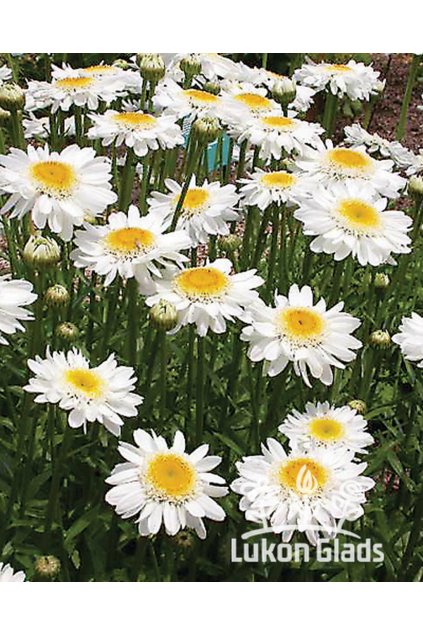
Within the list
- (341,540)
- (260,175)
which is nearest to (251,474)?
(341,540)

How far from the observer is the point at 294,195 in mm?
1950

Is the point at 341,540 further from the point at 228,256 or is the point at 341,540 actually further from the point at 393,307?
the point at 393,307

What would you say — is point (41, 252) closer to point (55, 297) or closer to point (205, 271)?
point (55, 297)

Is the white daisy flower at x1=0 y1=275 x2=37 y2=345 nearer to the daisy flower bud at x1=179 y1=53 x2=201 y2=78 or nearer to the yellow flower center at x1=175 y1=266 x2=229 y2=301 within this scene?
the yellow flower center at x1=175 y1=266 x2=229 y2=301

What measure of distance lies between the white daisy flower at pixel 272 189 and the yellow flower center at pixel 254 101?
237 mm

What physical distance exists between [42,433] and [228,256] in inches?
22.2

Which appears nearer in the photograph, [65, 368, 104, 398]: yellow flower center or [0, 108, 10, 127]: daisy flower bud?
[65, 368, 104, 398]: yellow flower center

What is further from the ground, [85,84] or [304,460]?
[85,84]

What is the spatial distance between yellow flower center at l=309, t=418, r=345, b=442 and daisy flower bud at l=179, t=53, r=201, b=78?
950 mm

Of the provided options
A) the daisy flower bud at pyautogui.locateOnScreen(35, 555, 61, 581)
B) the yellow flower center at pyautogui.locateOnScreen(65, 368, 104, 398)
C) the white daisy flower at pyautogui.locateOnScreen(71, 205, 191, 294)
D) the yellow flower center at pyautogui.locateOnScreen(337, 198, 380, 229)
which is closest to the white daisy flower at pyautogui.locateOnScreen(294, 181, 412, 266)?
the yellow flower center at pyautogui.locateOnScreen(337, 198, 380, 229)

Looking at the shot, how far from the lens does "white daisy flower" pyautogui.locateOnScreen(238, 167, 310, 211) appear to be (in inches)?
77.9

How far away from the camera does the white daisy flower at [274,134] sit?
6.83 ft

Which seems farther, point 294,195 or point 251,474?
point 294,195

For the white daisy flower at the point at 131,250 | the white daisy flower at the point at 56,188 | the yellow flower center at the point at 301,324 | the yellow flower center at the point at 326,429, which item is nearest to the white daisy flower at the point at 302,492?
the yellow flower center at the point at 326,429
